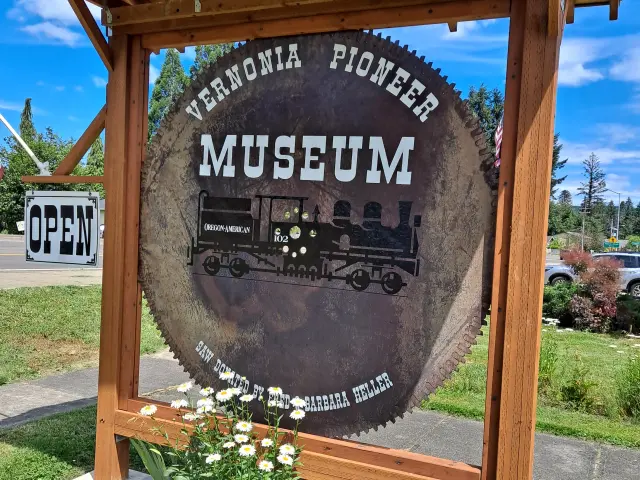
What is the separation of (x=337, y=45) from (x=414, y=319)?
149cm

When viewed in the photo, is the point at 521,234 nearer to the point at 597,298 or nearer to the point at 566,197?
the point at 597,298

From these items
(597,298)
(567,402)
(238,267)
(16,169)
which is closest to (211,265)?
(238,267)

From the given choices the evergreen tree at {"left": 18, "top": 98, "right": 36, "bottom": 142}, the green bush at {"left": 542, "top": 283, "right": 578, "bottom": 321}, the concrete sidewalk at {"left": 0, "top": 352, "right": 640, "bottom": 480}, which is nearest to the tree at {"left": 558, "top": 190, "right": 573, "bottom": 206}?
the evergreen tree at {"left": 18, "top": 98, "right": 36, "bottom": 142}

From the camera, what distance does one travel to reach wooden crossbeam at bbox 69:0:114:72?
3502 millimetres

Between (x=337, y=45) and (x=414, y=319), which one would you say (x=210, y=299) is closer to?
(x=414, y=319)

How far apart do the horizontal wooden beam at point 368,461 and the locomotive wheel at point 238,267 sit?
85 cm

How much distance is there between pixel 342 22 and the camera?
3.00 meters

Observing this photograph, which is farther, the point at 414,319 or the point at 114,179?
the point at 114,179

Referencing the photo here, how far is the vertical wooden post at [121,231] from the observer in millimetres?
3578

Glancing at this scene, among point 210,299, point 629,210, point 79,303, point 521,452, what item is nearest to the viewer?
point 521,452

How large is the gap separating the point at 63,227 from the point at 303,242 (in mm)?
1702

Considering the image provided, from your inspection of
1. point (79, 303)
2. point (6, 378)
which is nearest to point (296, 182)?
point (6, 378)

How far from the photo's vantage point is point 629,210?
116500mm

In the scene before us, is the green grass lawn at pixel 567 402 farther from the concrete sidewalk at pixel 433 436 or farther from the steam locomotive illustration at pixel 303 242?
the steam locomotive illustration at pixel 303 242
